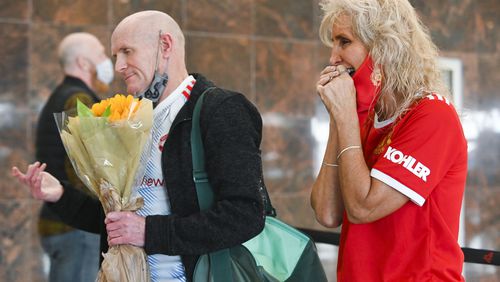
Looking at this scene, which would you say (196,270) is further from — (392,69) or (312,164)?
(312,164)

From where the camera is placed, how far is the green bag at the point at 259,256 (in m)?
2.42

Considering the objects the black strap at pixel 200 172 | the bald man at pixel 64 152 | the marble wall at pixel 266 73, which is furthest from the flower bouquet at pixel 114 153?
the bald man at pixel 64 152

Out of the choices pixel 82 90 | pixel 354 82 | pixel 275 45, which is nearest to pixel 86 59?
pixel 82 90

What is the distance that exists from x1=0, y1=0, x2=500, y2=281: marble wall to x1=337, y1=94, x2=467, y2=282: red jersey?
1.29 m

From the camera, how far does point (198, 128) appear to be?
2436 millimetres

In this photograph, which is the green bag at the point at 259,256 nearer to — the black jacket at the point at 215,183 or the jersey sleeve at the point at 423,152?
the black jacket at the point at 215,183

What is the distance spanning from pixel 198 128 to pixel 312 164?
5313 mm

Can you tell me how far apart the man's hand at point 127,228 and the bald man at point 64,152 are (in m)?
2.61

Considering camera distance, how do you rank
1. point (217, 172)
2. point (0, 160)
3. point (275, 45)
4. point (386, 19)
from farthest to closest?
point (275, 45) → point (0, 160) → point (386, 19) → point (217, 172)

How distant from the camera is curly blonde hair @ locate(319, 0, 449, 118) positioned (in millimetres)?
2490

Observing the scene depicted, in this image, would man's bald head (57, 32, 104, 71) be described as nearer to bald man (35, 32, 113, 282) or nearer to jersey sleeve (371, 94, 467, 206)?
bald man (35, 32, 113, 282)

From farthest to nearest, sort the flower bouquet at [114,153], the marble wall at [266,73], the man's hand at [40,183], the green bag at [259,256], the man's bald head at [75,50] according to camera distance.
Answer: the marble wall at [266,73] < the man's bald head at [75,50] < the man's hand at [40,183] < the green bag at [259,256] < the flower bouquet at [114,153]

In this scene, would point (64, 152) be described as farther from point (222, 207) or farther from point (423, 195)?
point (423, 195)

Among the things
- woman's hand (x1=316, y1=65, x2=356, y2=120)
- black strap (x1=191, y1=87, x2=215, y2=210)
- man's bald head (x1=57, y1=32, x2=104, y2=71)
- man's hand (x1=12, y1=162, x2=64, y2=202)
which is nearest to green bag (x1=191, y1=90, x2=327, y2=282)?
black strap (x1=191, y1=87, x2=215, y2=210)
